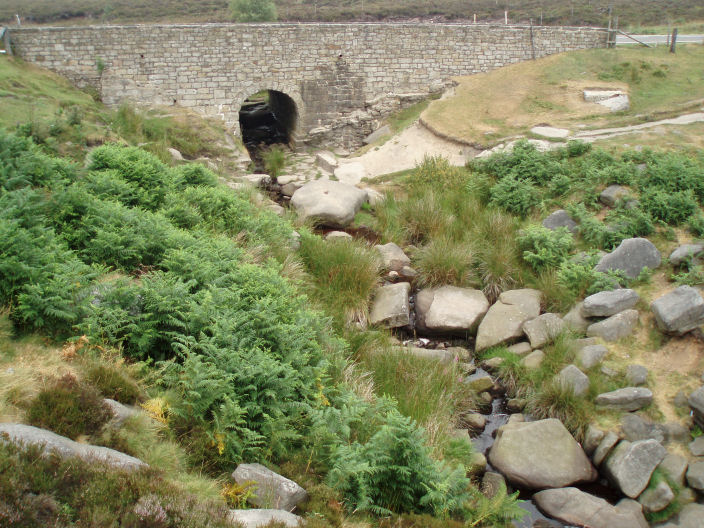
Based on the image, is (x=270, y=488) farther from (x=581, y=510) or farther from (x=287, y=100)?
(x=287, y=100)

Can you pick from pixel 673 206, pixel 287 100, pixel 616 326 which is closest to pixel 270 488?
pixel 616 326

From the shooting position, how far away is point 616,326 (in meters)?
7.75

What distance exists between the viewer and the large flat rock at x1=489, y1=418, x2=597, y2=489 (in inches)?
240

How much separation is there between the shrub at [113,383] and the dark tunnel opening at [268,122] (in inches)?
526

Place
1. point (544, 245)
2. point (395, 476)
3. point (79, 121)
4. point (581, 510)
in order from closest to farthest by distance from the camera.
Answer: point (395, 476)
point (581, 510)
point (544, 245)
point (79, 121)

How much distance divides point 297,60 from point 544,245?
444 inches

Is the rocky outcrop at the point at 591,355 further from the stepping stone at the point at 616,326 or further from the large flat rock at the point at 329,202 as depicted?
the large flat rock at the point at 329,202

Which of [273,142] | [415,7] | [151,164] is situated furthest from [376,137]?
[415,7]

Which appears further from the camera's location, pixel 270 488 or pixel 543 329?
pixel 543 329

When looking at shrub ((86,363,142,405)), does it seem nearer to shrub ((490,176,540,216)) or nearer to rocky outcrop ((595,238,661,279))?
rocky outcrop ((595,238,661,279))

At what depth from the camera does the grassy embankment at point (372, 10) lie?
1281 inches

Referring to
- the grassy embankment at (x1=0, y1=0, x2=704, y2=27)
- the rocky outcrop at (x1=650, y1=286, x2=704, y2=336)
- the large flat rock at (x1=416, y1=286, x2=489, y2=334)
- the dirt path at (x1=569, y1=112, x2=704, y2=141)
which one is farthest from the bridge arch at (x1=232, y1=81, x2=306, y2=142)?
the grassy embankment at (x1=0, y1=0, x2=704, y2=27)

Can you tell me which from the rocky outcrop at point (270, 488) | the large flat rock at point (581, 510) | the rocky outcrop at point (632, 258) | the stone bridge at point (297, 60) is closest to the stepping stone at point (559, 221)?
the rocky outcrop at point (632, 258)

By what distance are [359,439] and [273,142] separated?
16.1 metres
